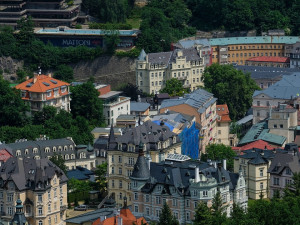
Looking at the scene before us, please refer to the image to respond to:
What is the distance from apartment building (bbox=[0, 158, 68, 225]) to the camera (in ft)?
438

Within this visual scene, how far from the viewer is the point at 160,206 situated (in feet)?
428

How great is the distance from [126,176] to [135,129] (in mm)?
5395

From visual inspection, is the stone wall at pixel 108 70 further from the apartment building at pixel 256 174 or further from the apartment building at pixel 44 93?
the apartment building at pixel 256 174

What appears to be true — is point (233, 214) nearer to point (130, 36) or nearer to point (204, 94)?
point (204, 94)

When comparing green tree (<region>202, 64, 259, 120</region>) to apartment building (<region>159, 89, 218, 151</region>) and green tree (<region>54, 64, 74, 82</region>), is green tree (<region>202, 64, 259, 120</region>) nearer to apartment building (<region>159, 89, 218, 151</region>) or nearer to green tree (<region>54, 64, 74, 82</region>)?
apartment building (<region>159, 89, 218, 151</region>)

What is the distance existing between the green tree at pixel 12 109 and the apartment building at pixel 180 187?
3765 cm

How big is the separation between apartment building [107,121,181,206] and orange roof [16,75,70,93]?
30.2 meters

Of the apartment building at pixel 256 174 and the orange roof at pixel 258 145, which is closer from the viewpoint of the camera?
the apartment building at pixel 256 174

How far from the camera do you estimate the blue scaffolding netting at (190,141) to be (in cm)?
15538

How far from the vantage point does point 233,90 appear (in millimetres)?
184625

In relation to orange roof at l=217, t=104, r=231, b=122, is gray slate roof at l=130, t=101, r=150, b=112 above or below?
above

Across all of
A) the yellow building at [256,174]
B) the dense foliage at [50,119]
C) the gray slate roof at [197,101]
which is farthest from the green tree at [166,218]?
the gray slate roof at [197,101]

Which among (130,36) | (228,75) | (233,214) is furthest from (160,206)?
(130,36)

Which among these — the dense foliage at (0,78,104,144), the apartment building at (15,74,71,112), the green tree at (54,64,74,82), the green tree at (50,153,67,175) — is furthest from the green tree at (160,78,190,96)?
the green tree at (50,153,67,175)
